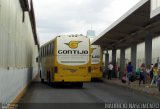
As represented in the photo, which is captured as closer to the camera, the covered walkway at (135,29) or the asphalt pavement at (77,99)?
the asphalt pavement at (77,99)

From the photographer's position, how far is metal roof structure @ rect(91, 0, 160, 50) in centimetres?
3077

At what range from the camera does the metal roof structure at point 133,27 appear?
3077 cm

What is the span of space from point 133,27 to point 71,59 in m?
7.75

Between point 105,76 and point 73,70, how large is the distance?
24.5 meters

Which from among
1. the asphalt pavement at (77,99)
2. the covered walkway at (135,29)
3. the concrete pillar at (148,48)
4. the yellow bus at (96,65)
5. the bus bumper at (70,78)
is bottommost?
the asphalt pavement at (77,99)

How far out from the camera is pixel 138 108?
17.5 metres

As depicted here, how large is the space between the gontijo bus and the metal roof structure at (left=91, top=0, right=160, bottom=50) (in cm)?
368

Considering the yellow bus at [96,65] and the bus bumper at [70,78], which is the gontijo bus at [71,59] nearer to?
the bus bumper at [70,78]

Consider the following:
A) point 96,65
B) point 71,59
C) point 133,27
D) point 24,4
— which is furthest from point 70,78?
point 96,65

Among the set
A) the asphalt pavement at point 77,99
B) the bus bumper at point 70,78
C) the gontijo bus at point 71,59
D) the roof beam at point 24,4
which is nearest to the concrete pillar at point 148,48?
the gontijo bus at point 71,59

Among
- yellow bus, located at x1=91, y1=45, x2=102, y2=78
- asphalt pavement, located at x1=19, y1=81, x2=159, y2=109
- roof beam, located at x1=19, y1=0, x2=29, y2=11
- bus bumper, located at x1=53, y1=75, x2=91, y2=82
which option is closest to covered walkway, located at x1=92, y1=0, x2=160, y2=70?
yellow bus, located at x1=91, y1=45, x2=102, y2=78

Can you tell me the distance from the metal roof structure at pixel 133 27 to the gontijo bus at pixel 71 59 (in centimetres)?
368

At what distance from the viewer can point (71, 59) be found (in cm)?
3181

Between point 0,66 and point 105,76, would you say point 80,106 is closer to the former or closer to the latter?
point 0,66
